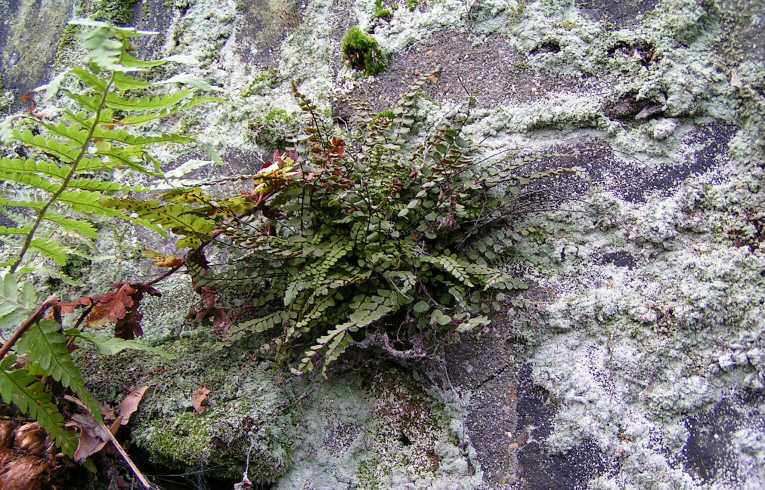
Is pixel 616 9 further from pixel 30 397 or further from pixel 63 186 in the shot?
pixel 30 397

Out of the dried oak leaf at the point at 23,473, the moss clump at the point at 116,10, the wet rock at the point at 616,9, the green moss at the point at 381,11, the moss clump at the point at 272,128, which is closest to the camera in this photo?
the dried oak leaf at the point at 23,473

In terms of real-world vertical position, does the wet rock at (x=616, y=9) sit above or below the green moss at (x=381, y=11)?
below

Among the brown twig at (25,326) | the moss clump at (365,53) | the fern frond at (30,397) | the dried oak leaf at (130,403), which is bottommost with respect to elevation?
the dried oak leaf at (130,403)

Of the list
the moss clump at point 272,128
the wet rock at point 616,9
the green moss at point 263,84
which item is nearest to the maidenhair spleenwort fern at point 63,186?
the moss clump at point 272,128

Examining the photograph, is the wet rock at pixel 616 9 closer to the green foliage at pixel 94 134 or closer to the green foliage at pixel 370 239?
the green foliage at pixel 370 239

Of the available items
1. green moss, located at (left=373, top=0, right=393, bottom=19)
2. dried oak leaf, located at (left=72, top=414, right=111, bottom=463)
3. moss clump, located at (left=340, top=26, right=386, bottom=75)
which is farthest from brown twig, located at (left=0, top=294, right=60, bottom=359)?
green moss, located at (left=373, top=0, right=393, bottom=19)
